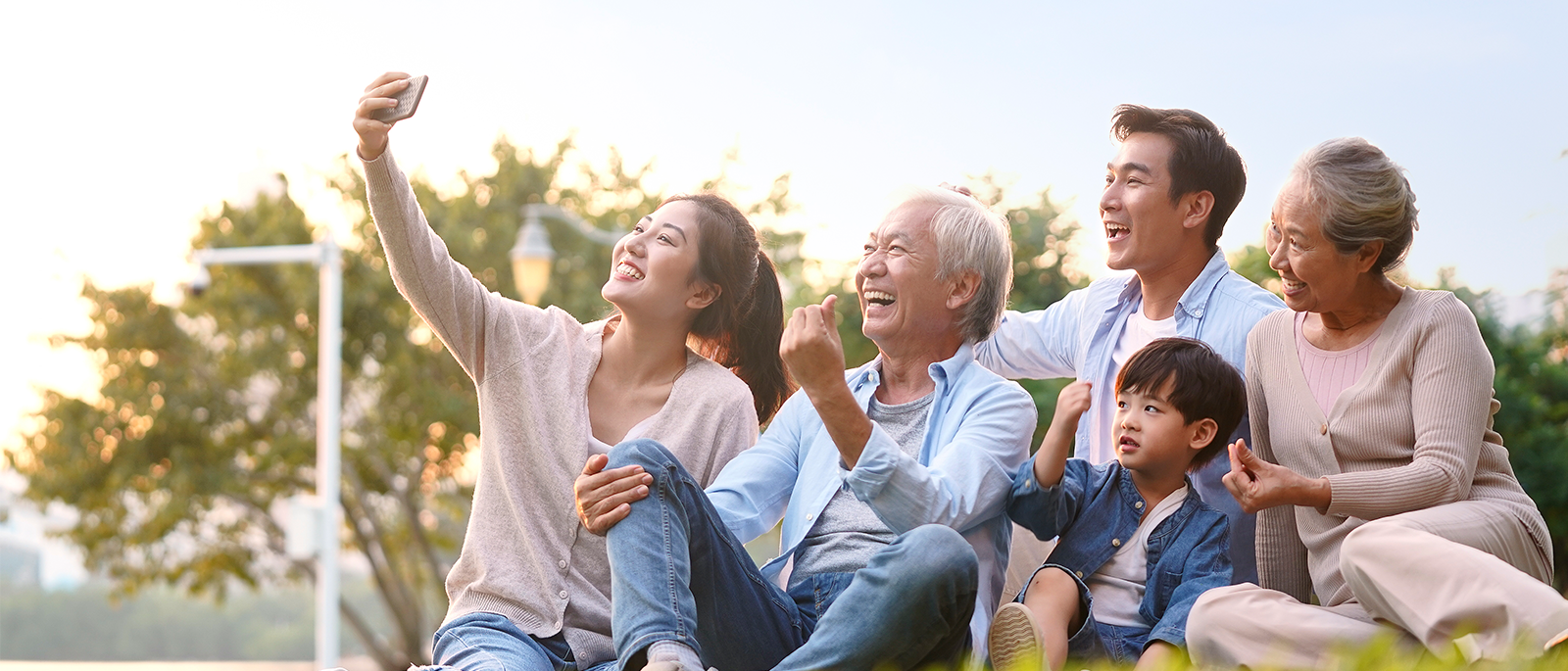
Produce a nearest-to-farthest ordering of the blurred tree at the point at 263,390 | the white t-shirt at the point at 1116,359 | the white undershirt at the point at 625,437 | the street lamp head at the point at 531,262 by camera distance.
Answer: the white undershirt at the point at 625,437 → the white t-shirt at the point at 1116,359 → the street lamp head at the point at 531,262 → the blurred tree at the point at 263,390

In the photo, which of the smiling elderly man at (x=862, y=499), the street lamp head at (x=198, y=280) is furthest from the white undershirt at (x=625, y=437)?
the street lamp head at (x=198, y=280)

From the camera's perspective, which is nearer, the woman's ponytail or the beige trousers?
the beige trousers

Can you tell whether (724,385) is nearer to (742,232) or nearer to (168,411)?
(742,232)

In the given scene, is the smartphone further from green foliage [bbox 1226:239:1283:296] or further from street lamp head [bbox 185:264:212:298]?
street lamp head [bbox 185:264:212:298]

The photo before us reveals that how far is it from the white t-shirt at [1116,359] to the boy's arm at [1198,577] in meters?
0.61

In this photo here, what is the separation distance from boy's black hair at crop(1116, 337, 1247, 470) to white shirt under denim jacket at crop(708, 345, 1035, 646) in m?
0.30

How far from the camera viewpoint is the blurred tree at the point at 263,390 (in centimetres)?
1838

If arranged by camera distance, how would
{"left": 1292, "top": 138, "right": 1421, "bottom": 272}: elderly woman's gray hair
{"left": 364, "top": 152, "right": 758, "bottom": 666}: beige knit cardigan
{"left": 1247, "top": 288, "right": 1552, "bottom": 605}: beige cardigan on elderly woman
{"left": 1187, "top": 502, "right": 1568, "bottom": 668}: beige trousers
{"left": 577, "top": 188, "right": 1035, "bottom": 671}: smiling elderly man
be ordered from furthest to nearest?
{"left": 364, "top": 152, "right": 758, "bottom": 666}: beige knit cardigan, {"left": 1292, "top": 138, "right": 1421, "bottom": 272}: elderly woman's gray hair, {"left": 1247, "top": 288, "right": 1552, "bottom": 605}: beige cardigan on elderly woman, {"left": 577, "top": 188, "right": 1035, "bottom": 671}: smiling elderly man, {"left": 1187, "top": 502, "right": 1568, "bottom": 668}: beige trousers

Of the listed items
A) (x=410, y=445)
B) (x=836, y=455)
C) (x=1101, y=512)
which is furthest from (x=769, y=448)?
(x=410, y=445)

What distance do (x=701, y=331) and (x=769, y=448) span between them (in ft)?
1.82

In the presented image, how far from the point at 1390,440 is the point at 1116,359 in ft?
3.12

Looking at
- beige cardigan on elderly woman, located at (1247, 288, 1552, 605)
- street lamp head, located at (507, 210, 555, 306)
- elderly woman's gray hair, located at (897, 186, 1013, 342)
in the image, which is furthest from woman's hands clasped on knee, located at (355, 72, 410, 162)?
street lamp head, located at (507, 210, 555, 306)

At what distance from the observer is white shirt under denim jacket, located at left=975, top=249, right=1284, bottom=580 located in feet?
11.7

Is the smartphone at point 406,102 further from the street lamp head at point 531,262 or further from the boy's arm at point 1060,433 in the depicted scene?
the street lamp head at point 531,262
